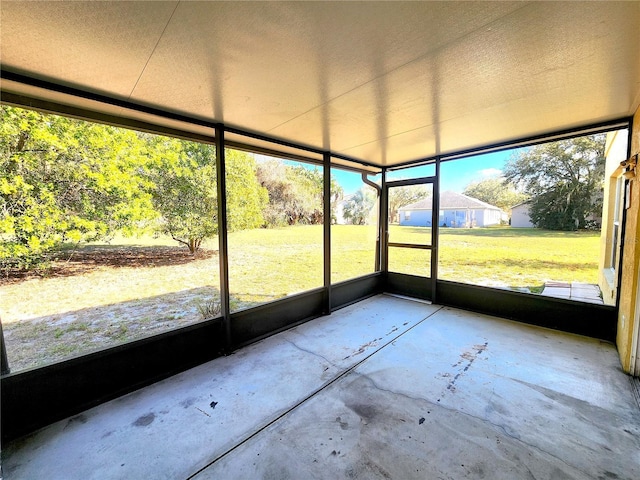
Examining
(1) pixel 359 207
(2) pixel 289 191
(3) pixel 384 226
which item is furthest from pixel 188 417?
(2) pixel 289 191

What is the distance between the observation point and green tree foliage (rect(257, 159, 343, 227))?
21.9 feet

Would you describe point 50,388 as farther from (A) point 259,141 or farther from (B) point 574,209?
(B) point 574,209

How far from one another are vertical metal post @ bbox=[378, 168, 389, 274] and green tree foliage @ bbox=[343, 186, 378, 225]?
0.39 m

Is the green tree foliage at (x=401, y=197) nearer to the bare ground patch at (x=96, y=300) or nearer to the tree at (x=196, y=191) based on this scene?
the tree at (x=196, y=191)

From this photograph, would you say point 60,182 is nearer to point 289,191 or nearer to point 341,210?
point 289,191

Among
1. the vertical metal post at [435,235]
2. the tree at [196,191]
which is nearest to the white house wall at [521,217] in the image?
the vertical metal post at [435,235]

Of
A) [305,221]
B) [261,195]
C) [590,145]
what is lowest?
[305,221]

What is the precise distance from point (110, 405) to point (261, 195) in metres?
5.11

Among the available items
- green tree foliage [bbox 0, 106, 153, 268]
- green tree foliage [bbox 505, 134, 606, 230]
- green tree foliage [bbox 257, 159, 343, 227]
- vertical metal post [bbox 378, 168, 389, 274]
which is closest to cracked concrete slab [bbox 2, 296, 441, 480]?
vertical metal post [bbox 378, 168, 389, 274]

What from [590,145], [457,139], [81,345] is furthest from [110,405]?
A: [590,145]

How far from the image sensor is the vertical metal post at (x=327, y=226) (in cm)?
387

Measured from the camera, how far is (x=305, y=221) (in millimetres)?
6754

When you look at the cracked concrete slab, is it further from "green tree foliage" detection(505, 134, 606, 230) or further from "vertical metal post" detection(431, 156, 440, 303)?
"green tree foliage" detection(505, 134, 606, 230)

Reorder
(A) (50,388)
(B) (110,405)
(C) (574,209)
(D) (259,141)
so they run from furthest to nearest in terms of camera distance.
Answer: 1. (C) (574,209)
2. (D) (259,141)
3. (B) (110,405)
4. (A) (50,388)
